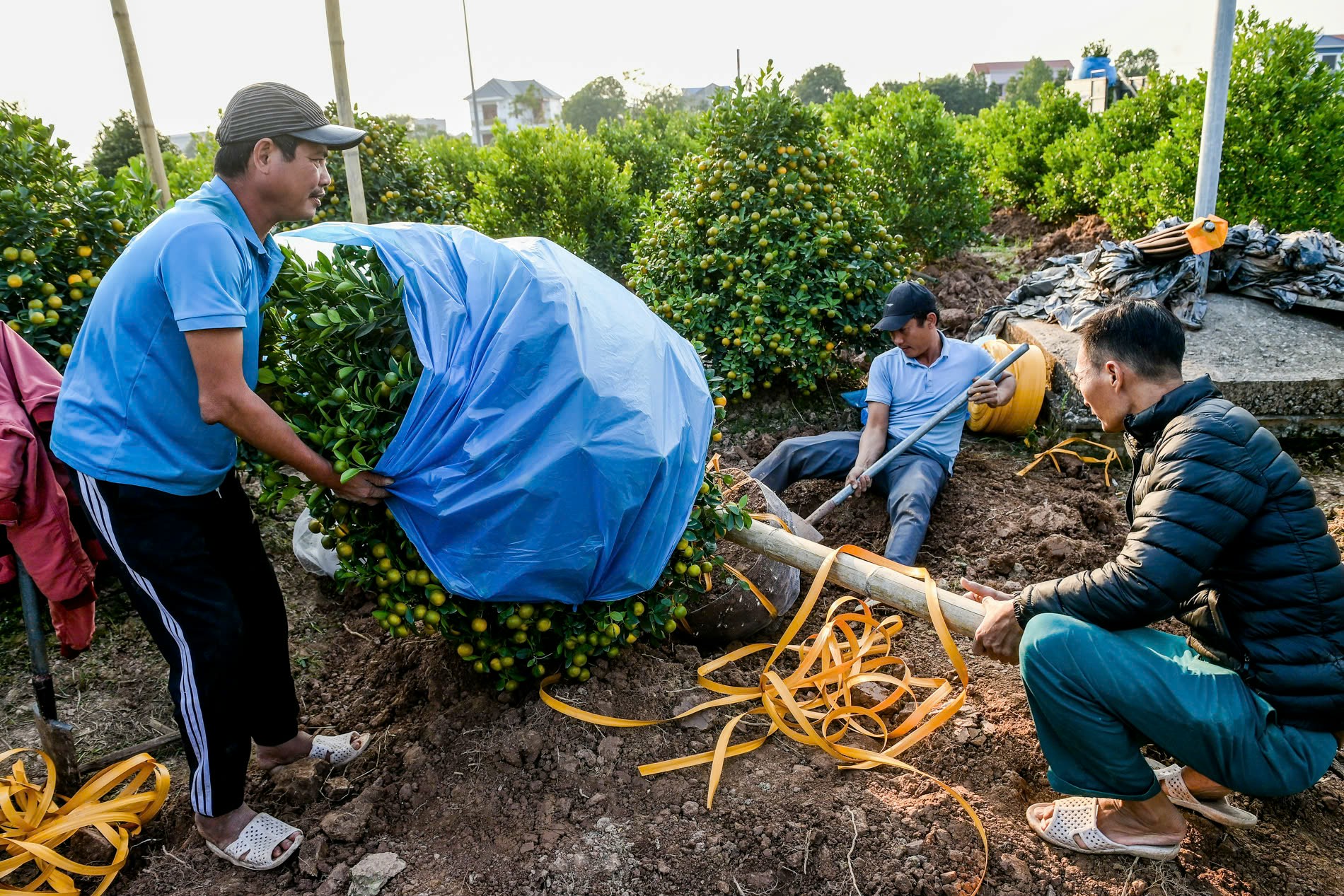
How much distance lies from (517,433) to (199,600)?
94 cm

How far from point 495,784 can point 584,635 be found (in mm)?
501

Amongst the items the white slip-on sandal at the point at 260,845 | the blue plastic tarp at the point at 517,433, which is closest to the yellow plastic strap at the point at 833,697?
the blue plastic tarp at the point at 517,433

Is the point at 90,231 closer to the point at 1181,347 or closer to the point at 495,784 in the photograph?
the point at 495,784

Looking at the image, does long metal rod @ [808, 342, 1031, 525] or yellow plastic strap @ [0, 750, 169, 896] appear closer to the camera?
yellow plastic strap @ [0, 750, 169, 896]

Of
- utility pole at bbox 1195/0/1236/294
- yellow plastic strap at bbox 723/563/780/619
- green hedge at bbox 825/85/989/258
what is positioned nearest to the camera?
yellow plastic strap at bbox 723/563/780/619

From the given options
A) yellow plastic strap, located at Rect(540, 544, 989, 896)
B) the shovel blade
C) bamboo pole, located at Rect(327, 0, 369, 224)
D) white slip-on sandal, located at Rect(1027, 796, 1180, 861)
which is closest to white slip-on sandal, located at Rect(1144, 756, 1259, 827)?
white slip-on sandal, located at Rect(1027, 796, 1180, 861)

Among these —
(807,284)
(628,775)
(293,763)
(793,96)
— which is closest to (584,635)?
(628,775)

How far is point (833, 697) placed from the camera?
2793 millimetres

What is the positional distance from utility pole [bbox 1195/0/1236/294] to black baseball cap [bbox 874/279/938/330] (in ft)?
8.28

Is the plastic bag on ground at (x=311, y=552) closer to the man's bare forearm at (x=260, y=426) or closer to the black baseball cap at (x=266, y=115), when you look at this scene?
the man's bare forearm at (x=260, y=426)

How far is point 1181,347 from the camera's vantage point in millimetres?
2174

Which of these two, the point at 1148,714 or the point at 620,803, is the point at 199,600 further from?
the point at 1148,714

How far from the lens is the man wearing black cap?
1998 mm

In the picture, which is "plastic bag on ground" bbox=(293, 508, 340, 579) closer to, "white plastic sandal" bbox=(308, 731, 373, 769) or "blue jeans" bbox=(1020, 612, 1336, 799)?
"white plastic sandal" bbox=(308, 731, 373, 769)
